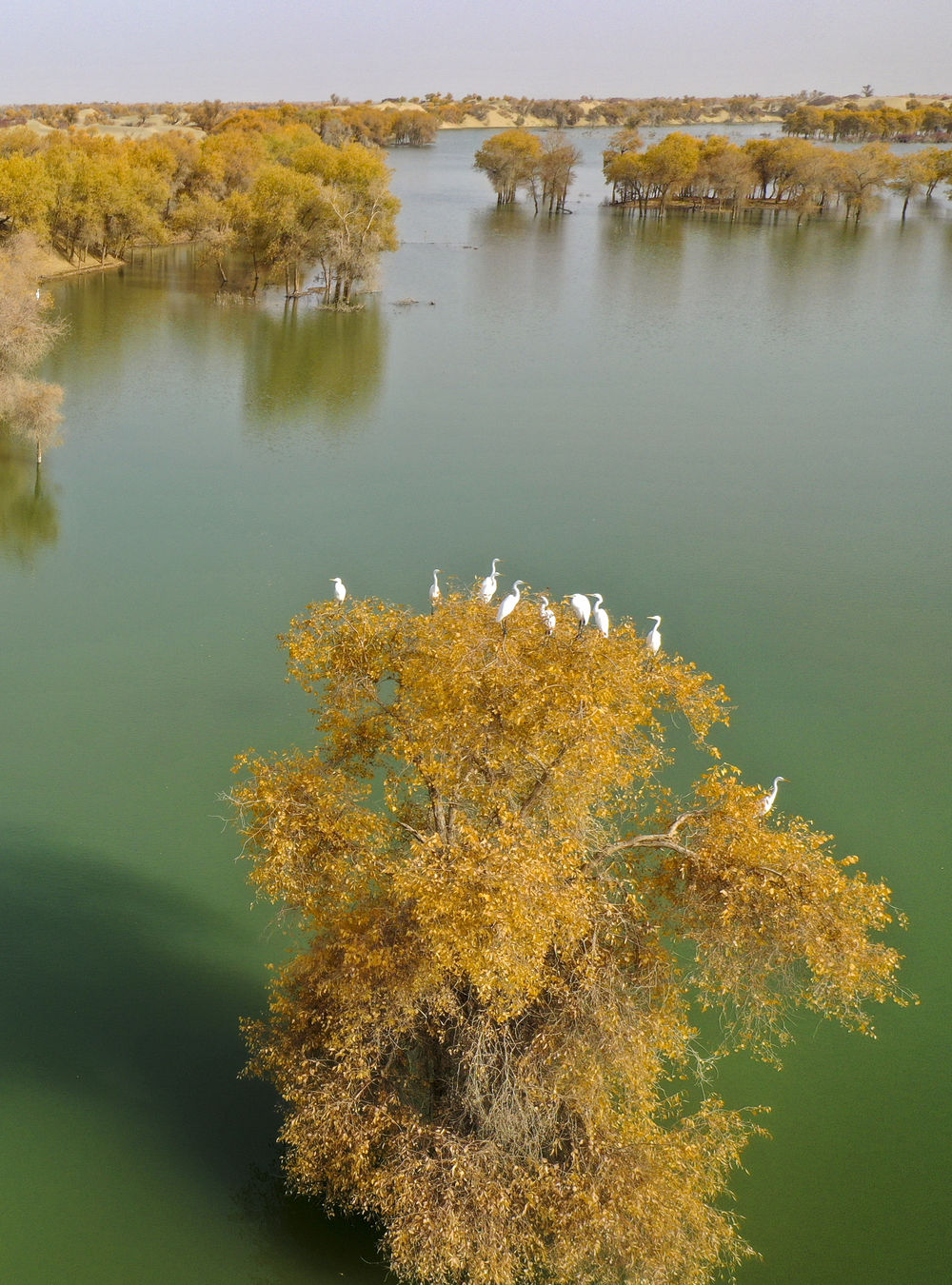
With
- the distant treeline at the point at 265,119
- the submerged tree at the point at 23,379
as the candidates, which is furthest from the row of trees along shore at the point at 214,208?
the distant treeline at the point at 265,119

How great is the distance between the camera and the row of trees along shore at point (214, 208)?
43438mm

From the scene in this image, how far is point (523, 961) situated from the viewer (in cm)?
812

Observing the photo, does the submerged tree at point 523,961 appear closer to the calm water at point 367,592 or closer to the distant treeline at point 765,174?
the calm water at point 367,592

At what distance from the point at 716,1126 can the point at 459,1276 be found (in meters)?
2.43

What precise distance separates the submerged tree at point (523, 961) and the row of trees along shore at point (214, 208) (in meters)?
37.6

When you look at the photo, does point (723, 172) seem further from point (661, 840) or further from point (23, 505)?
point (661, 840)

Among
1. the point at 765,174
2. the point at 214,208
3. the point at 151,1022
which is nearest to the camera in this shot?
the point at 151,1022

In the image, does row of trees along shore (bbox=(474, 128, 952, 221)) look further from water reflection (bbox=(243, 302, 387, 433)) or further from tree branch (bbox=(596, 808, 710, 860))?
tree branch (bbox=(596, 808, 710, 860))

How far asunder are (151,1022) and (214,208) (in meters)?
45.7

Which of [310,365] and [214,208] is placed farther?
[214,208]

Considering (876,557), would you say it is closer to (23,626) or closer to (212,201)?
(23,626)

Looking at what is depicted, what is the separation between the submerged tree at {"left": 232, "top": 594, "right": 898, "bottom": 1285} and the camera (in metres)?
8.27

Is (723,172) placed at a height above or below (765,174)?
below

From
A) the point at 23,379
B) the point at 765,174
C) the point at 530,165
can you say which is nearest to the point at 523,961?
the point at 23,379
